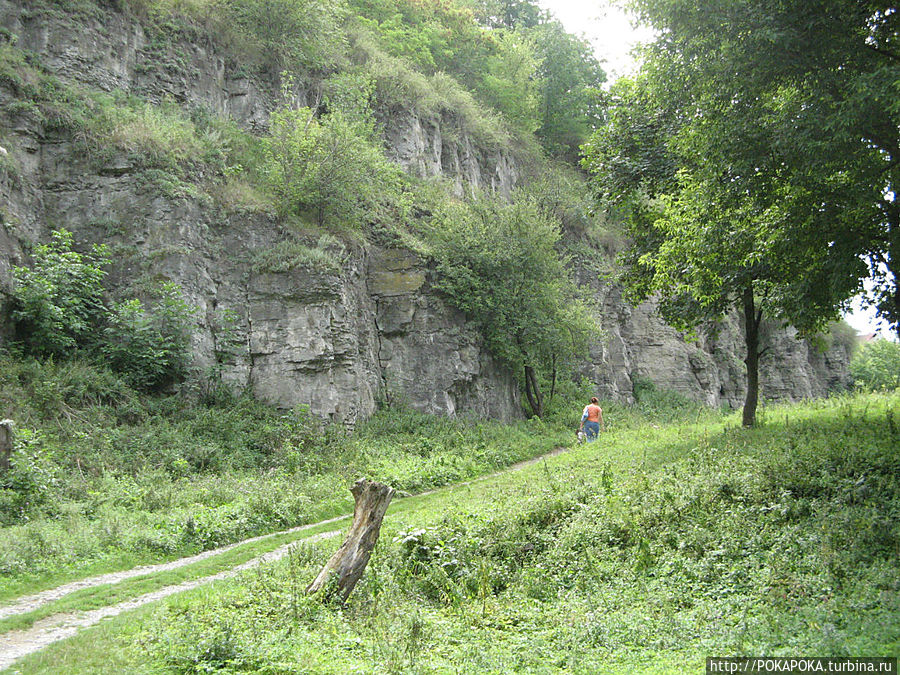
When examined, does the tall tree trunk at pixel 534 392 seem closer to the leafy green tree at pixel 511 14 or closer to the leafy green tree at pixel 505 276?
the leafy green tree at pixel 505 276

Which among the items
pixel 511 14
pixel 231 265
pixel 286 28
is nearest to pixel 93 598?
pixel 231 265

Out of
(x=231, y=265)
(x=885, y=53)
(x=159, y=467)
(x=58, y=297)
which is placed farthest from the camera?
(x=231, y=265)

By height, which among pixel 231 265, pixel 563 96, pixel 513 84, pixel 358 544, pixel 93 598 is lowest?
pixel 93 598

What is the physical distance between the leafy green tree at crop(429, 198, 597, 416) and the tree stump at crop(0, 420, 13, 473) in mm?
16873

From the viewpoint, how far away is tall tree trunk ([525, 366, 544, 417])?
29203 millimetres

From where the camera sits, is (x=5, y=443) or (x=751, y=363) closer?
(x=5, y=443)

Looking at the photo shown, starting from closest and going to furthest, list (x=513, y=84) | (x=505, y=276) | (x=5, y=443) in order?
(x=5, y=443) < (x=505, y=276) < (x=513, y=84)

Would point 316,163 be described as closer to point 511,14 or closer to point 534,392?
point 534,392

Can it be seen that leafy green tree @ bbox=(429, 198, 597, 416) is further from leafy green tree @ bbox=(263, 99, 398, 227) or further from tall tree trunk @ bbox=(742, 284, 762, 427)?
tall tree trunk @ bbox=(742, 284, 762, 427)

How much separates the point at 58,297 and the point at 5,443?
5.85 metres

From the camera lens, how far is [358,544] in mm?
7688

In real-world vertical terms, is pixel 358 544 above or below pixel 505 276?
below

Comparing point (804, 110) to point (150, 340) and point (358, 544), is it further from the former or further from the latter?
point (150, 340)

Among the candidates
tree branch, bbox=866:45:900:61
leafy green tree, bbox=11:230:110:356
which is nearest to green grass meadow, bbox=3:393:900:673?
tree branch, bbox=866:45:900:61
